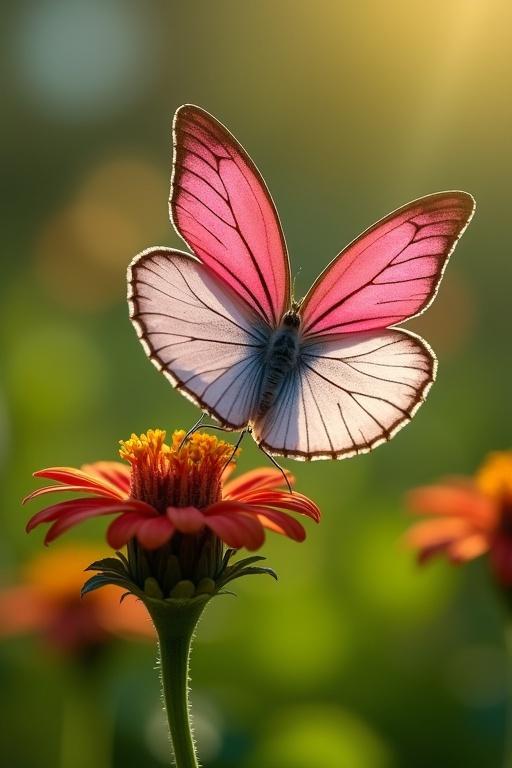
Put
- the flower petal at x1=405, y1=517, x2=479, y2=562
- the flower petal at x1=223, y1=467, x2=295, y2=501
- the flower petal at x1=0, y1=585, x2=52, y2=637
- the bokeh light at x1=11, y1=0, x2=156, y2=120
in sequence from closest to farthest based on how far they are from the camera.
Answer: the flower petal at x1=223, y1=467, x2=295, y2=501 → the flower petal at x1=405, y1=517, x2=479, y2=562 → the flower petal at x1=0, y1=585, x2=52, y2=637 → the bokeh light at x1=11, y1=0, x2=156, y2=120

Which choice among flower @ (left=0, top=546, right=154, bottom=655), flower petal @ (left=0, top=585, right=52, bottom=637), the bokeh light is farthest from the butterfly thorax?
the bokeh light

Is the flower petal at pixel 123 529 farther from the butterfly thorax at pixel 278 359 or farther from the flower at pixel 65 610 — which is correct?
the flower at pixel 65 610

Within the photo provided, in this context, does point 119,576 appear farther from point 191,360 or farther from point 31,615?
point 31,615

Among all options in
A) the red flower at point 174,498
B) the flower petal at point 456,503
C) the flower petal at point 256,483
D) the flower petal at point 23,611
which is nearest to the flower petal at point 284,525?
the red flower at point 174,498

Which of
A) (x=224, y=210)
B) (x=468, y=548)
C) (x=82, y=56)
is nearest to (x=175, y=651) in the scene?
(x=224, y=210)

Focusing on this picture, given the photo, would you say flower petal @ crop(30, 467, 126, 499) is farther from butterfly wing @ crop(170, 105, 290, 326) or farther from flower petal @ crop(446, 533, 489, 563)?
flower petal @ crop(446, 533, 489, 563)

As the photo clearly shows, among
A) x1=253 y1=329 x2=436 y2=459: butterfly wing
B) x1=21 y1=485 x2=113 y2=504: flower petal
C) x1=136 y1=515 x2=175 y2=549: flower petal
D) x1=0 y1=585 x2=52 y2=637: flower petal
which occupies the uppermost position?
x1=253 y1=329 x2=436 y2=459: butterfly wing

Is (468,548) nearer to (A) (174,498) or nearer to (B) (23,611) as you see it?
(A) (174,498)
